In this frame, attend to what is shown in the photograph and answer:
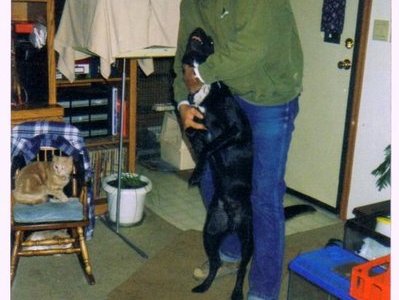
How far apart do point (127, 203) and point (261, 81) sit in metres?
1.37

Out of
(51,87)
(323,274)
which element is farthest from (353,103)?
(51,87)

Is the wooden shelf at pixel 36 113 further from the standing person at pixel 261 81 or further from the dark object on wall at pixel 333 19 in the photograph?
the dark object on wall at pixel 333 19

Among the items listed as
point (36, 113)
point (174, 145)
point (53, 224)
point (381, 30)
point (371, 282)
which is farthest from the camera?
point (174, 145)

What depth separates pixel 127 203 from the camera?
123 inches

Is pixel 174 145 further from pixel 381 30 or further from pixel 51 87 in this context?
pixel 381 30

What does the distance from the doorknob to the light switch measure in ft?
0.79

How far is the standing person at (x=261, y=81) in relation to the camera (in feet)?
6.37

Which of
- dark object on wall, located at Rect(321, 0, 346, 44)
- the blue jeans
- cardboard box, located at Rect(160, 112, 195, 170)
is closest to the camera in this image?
the blue jeans

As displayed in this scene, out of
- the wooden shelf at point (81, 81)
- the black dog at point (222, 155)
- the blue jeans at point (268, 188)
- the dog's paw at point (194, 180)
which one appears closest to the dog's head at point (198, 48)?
the black dog at point (222, 155)

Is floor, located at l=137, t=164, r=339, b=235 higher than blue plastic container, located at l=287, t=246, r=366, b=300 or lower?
lower

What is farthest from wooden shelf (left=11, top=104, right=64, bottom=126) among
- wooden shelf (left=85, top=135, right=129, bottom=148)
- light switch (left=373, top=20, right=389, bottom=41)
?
light switch (left=373, top=20, right=389, bottom=41)

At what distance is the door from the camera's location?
3320mm

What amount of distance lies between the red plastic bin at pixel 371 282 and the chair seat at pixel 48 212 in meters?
1.25

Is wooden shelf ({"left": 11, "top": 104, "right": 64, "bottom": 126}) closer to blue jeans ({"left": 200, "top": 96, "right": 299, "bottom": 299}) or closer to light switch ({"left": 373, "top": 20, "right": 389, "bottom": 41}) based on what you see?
blue jeans ({"left": 200, "top": 96, "right": 299, "bottom": 299})
